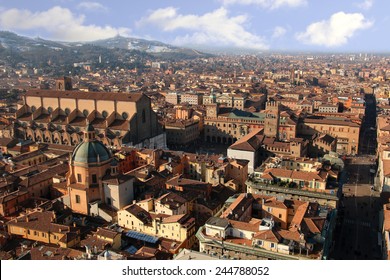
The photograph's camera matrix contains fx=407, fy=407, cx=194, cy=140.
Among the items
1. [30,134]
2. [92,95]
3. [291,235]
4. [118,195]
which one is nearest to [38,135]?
[30,134]

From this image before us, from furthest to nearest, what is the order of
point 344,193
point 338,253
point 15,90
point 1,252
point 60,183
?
point 15,90
point 344,193
point 60,183
point 338,253
point 1,252

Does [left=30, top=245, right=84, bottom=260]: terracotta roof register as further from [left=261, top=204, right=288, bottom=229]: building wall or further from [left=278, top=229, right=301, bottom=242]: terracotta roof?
[left=261, top=204, right=288, bottom=229]: building wall

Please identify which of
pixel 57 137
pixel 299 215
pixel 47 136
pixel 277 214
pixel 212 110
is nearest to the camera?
pixel 299 215

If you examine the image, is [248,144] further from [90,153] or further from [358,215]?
[90,153]

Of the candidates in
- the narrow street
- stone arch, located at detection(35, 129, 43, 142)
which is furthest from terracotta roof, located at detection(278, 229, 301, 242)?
stone arch, located at detection(35, 129, 43, 142)

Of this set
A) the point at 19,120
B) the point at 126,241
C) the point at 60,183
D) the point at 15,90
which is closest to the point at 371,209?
the point at 126,241

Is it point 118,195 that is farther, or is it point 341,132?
point 341,132

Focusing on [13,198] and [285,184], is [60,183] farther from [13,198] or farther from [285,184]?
[285,184]

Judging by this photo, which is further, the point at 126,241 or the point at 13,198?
the point at 13,198

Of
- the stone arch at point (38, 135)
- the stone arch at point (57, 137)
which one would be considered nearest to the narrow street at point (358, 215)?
the stone arch at point (57, 137)
